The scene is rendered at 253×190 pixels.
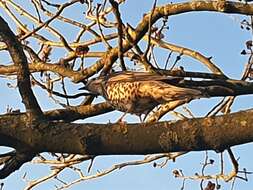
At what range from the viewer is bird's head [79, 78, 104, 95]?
541cm

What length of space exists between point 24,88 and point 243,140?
104 centimetres

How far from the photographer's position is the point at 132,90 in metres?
5.53

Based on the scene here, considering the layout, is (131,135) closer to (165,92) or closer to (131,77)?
(165,92)

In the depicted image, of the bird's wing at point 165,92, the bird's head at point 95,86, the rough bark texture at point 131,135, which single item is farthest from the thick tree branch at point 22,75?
the bird's head at point 95,86

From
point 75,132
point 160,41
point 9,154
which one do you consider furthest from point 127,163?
point 75,132

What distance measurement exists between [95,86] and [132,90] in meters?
0.33

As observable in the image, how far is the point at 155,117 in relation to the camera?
17.5 feet

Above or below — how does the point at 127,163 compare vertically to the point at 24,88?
below

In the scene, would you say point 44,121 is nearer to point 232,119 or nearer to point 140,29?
point 232,119

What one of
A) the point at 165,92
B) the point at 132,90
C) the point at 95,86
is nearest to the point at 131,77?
the point at 132,90

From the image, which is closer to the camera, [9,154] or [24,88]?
[24,88]

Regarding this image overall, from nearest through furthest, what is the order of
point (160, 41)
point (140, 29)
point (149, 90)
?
point (140, 29)
point (149, 90)
point (160, 41)

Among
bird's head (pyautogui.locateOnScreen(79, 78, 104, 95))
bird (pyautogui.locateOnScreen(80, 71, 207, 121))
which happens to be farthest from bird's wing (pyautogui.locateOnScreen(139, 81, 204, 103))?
bird's head (pyautogui.locateOnScreen(79, 78, 104, 95))

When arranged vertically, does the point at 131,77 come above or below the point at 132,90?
above
